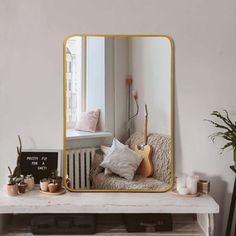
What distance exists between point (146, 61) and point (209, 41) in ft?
1.27

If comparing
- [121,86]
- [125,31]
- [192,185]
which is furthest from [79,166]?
[125,31]

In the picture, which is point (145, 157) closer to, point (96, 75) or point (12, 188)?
point (96, 75)

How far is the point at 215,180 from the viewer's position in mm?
2088

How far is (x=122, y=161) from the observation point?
80.0 inches

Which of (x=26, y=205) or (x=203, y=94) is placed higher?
(x=203, y=94)

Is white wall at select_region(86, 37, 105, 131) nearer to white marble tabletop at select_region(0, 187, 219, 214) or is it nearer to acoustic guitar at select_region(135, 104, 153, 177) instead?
acoustic guitar at select_region(135, 104, 153, 177)

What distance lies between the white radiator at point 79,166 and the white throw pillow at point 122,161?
0.09 metres

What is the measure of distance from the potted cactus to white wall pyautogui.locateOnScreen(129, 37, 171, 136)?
27cm

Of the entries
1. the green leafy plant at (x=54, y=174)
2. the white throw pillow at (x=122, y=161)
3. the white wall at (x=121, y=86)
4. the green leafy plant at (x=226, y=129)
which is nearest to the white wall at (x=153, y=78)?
the white wall at (x=121, y=86)

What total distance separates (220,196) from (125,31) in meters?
1.13

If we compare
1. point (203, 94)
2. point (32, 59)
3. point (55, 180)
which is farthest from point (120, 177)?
point (32, 59)

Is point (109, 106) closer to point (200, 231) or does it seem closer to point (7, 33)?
point (7, 33)

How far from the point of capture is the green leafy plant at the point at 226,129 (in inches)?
74.4

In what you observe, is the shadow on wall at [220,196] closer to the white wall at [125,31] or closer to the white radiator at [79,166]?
the white wall at [125,31]
